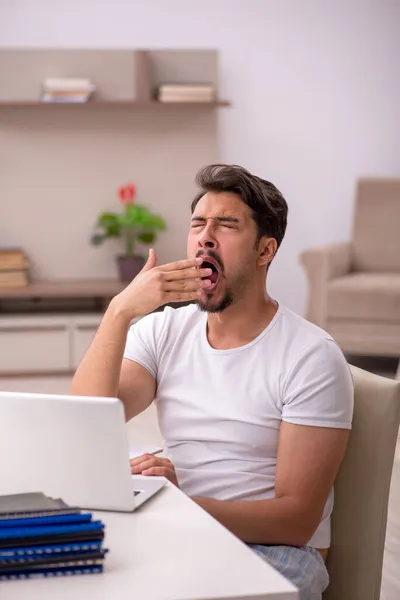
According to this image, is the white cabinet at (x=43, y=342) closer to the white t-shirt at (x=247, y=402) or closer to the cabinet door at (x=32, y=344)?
the cabinet door at (x=32, y=344)

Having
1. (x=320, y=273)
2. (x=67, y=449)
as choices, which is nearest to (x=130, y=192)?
(x=320, y=273)

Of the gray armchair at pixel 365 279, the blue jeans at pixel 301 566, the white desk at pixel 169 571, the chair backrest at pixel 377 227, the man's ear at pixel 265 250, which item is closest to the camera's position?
the white desk at pixel 169 571

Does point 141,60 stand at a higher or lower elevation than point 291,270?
higher

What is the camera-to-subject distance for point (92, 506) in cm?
133

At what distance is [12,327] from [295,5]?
2777 millimetres

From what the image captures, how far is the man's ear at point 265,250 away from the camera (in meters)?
1.85

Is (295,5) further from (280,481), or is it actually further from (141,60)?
(280,481)

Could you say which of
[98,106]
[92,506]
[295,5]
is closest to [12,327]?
[98,106]

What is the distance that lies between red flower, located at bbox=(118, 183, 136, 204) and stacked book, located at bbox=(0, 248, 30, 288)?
0.68 m

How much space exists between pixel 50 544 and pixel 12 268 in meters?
4.57

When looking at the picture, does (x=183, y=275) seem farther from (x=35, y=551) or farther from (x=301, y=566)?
(x=35, y=551)

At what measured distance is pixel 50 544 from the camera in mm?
1105

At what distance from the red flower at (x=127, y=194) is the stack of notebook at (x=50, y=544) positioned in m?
4.59

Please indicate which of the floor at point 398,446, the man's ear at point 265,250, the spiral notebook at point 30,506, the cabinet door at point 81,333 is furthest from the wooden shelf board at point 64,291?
the spiral notebook at point 30,506
